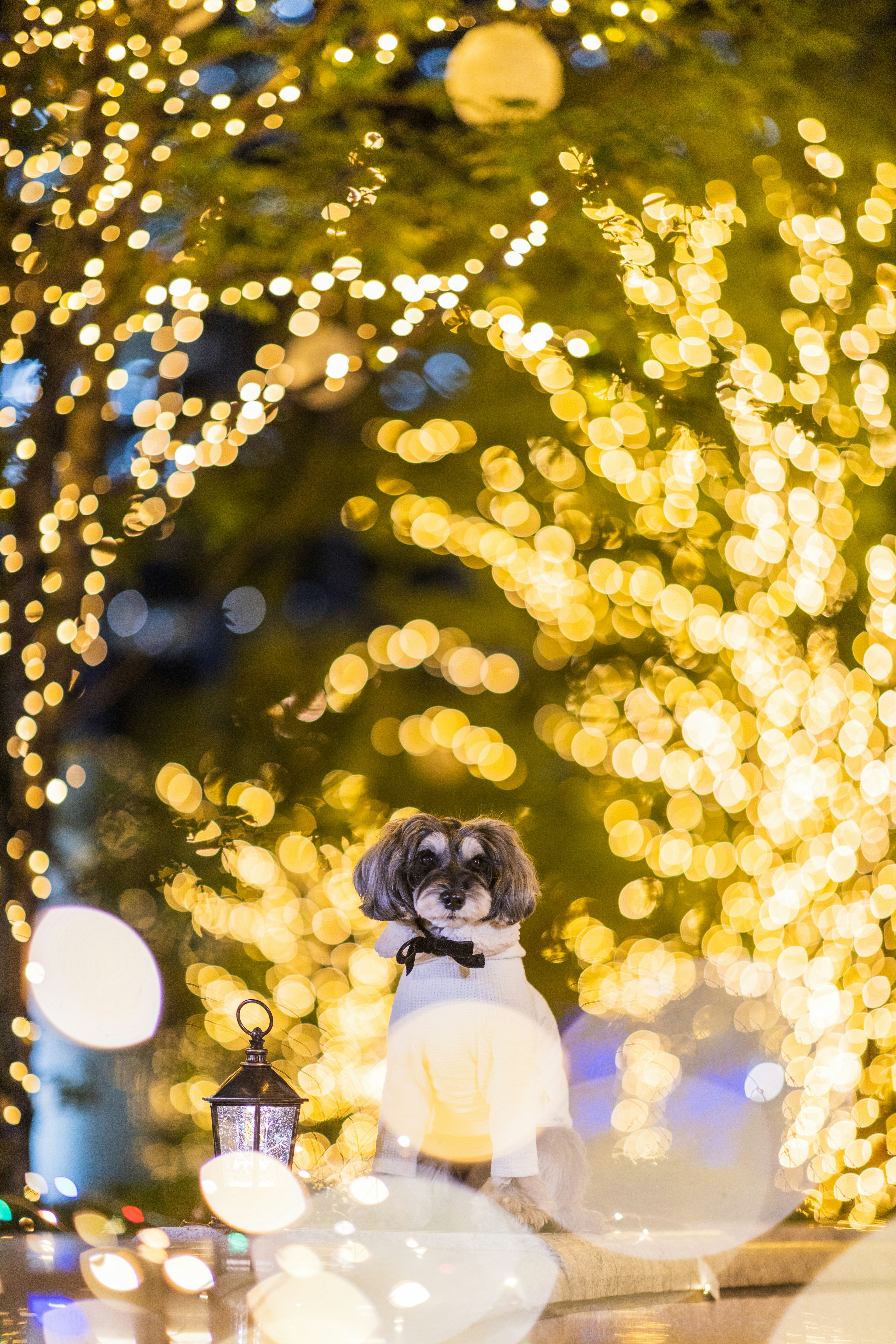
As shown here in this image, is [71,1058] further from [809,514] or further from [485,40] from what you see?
[485,40]

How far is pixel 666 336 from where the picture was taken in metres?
2.30

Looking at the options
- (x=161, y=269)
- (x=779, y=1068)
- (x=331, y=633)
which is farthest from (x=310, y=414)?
(x=779, y=1068)

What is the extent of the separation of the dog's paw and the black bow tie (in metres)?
0.26

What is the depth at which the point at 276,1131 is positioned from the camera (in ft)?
4.63

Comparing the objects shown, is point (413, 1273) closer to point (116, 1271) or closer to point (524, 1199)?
point (524, 1199)

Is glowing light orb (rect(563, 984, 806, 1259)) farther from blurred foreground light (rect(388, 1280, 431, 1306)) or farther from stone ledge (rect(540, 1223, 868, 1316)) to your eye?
blurred foreground light (rect(388, 1280, 431, 1306))

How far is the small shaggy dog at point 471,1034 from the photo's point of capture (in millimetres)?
1325

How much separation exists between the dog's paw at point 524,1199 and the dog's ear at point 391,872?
338 mm

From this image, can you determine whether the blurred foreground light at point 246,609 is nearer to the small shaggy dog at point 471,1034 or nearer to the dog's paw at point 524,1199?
the small shaggy dog at point 471,1034

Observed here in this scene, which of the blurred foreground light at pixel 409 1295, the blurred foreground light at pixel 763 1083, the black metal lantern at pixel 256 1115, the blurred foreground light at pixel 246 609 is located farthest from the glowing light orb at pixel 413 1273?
the blurred foreground light at pixel 246 609

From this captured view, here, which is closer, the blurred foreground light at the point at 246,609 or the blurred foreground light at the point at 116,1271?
the blurred foreground light at the point at 116,1271

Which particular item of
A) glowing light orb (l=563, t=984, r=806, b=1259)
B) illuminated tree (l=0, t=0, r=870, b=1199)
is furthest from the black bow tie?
illuminated tree (l=0, t=0, r=870, b=1199)

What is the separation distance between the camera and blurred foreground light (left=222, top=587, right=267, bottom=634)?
10.3ft

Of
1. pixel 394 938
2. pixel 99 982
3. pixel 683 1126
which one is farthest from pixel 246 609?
pixel 394 938
